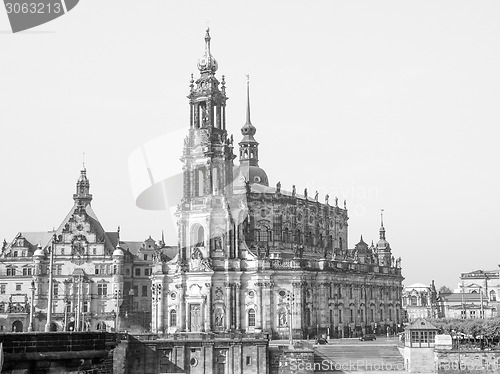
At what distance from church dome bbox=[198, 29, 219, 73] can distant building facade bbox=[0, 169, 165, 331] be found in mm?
23415

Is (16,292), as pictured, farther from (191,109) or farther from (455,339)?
(455,339)

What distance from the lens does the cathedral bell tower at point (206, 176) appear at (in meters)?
93.0

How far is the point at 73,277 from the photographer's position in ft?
346

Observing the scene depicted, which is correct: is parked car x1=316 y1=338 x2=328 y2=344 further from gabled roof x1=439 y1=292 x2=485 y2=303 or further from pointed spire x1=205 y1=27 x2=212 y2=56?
gabled roof x1=439 y1=292 x2=485 y2=303

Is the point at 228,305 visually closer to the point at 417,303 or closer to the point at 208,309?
the point at 208,309

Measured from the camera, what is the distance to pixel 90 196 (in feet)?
364

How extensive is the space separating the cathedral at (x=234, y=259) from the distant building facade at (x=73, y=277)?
1226cm

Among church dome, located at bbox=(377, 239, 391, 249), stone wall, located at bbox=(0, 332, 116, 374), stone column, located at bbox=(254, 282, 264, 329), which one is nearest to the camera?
stone wall, located at bbox=(0, 332, 116, 374)

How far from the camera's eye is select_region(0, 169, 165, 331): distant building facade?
10462 cm

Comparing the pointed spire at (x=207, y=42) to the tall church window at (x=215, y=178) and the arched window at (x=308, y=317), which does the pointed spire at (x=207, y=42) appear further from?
the arched window at (x=308, y=317)

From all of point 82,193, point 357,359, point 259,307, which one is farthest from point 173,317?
point 82,193

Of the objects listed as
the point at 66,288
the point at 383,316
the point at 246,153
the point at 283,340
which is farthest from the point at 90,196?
the point at 383,316

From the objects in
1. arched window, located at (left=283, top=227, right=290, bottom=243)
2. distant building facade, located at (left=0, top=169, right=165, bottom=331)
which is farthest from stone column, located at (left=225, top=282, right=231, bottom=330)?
distant building facade, located at (left=0, top=169, right=165, bottom=331)

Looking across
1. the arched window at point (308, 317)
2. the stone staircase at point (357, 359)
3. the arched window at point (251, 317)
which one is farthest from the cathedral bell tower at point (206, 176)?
the stone staircase at point (357, 359)
